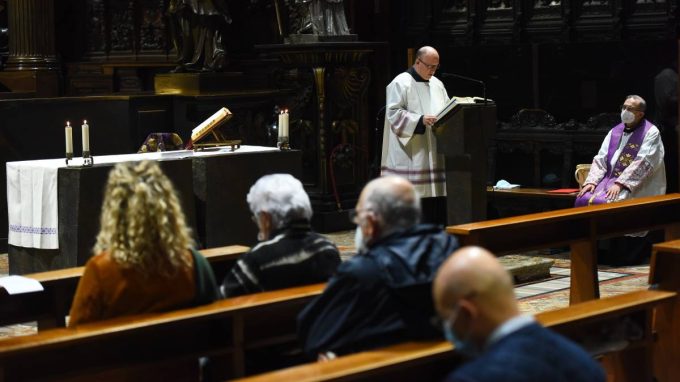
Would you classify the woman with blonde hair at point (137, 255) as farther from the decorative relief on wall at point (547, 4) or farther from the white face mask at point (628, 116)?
the decorative relief on wall at point (547, 4)

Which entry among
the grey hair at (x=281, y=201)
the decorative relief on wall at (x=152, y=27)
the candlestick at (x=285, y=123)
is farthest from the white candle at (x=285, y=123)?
the decorative relief on wall at (x=152, y=27)

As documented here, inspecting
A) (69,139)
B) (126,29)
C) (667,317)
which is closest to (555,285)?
(667,317)

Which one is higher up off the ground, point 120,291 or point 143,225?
point 143,225

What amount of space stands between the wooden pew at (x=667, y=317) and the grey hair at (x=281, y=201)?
223cm

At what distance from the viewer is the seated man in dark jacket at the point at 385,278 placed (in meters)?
4.30

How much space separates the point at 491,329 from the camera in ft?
9.77

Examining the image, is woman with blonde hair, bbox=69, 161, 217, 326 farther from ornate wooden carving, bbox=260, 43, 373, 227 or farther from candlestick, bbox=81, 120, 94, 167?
ornate wooden carving, bbox=260, 43, 373, 227

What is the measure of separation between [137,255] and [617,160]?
618 cm

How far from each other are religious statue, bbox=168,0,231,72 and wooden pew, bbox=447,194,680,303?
19.7 ft

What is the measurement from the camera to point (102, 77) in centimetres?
1605

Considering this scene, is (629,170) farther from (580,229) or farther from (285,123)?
(285,123)

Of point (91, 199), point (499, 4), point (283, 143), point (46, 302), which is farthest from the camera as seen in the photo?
point (499, 4)

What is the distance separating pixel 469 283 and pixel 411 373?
4.74 ft

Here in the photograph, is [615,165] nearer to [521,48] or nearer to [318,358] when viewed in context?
[521,48]
